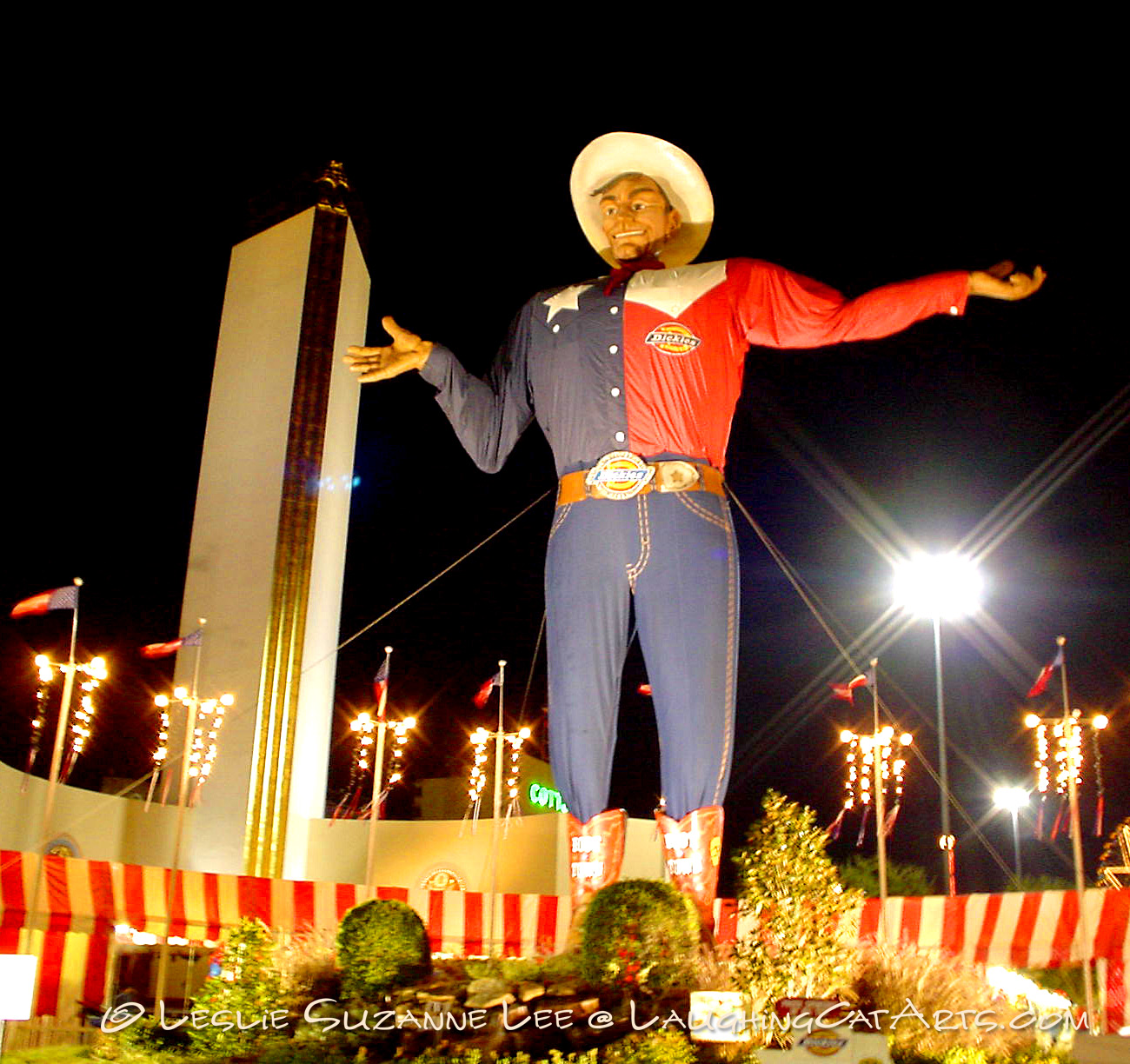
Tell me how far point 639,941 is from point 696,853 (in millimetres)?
863

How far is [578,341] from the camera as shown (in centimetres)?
845

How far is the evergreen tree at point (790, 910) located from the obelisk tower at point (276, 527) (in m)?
14.4

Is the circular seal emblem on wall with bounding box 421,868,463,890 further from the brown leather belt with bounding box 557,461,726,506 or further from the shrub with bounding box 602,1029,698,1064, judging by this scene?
the shrub with bounding box 602,1029,698,1064

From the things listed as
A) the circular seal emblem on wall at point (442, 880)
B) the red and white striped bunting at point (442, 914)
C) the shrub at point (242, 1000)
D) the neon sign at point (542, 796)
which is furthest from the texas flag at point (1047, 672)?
the neon sign at point (542, 796)

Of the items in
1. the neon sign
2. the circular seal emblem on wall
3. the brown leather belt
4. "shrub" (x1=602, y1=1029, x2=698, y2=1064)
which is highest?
the neon sign

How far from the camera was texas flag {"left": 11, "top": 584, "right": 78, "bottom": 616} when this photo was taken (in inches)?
550

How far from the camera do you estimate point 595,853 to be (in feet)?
25.8

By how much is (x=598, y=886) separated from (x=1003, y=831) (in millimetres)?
28730

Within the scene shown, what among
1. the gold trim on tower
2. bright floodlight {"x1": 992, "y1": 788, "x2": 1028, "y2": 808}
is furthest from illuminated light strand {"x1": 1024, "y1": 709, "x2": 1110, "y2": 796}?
bright floodlight {"x1": 992, "y1": 788, "x2": 1028, "y2": 808}

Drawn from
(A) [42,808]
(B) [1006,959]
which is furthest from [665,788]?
(A) [42,808]

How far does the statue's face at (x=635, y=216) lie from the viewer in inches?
344

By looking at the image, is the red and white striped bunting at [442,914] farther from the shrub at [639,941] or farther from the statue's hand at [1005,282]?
the statue's hand at [1005,282]

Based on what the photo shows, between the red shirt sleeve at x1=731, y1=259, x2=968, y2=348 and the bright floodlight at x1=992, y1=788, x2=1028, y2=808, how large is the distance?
72.9 feet

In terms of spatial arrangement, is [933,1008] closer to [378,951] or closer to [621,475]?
[378,951]
